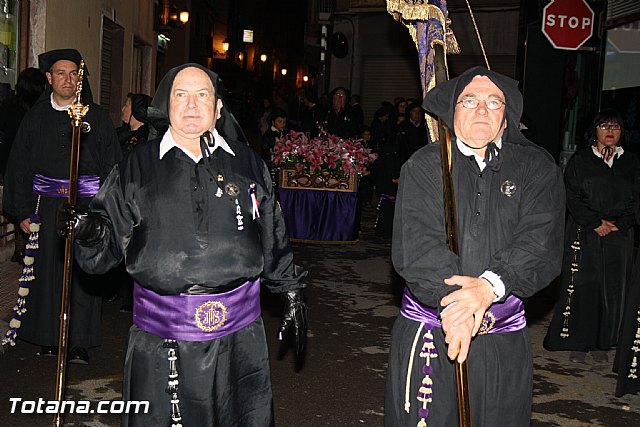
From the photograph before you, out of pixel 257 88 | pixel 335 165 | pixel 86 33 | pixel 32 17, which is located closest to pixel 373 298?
pixel 335 165

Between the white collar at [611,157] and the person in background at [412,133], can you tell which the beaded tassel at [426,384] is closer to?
the white collar at [611,157]

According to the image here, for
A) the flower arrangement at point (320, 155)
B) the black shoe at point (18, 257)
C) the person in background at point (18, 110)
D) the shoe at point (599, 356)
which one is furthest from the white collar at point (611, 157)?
the black shoe at point (18, 257)

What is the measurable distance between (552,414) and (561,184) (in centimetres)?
272

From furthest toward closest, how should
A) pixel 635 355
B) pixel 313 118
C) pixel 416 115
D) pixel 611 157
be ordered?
pixel 416 115 → pixel 313 118 → pixel 611 157 → pixel 635 355

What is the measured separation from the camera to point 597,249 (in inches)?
288

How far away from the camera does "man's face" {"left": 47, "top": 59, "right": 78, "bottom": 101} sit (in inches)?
256

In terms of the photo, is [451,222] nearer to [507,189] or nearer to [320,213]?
[507,189]

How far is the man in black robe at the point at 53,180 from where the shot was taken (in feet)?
21.8

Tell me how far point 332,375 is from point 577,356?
7.29ft

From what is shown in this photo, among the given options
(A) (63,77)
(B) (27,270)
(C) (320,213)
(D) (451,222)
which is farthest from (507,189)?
(C) (320,213)

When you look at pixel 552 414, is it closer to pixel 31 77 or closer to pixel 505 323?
pixel 505 323

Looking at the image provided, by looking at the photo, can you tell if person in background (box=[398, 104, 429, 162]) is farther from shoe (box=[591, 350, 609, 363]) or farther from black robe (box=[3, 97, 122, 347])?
black robe (box=[3, 97, 122, 347])

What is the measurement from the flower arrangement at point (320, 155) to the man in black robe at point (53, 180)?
19.3 ft

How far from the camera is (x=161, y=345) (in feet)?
12.6
